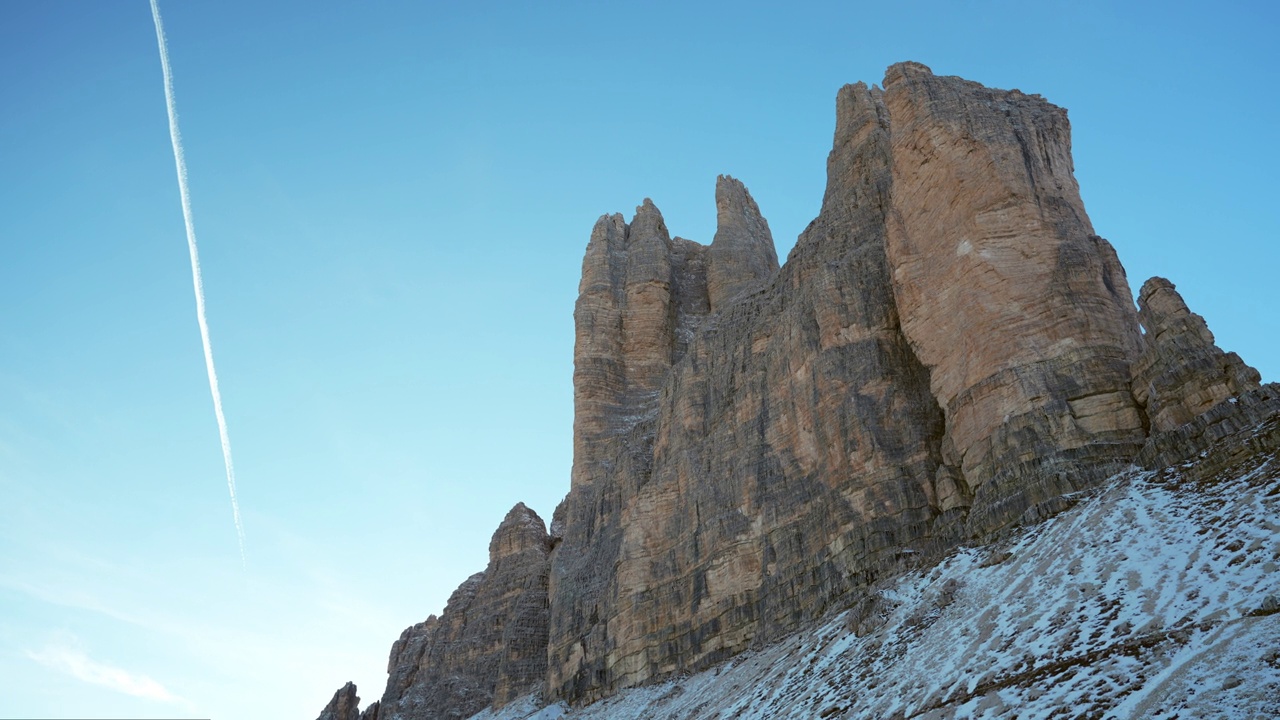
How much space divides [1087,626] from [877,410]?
2048cm

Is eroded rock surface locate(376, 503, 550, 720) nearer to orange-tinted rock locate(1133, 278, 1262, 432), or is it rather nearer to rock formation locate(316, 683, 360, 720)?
rock formation locate(316, 683, 360, 720)

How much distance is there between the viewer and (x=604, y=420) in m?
71.7

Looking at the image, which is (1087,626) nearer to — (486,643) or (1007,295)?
(1007,295)

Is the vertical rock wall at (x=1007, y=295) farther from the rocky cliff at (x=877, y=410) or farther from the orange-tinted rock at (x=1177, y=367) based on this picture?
the orange-tinted rock at (x=1177, y=367)

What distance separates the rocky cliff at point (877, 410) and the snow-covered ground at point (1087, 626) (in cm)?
257

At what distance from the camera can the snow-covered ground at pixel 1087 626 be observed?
16812 millimetres

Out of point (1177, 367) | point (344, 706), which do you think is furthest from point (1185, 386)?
point (344, 706)

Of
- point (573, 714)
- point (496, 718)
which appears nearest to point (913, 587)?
point (573, 714)

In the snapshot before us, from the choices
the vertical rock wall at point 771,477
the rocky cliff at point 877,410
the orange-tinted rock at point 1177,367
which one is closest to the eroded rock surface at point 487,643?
the rocky cliff at point 877,410

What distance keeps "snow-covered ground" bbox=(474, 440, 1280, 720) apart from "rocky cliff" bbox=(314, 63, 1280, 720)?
257 cm

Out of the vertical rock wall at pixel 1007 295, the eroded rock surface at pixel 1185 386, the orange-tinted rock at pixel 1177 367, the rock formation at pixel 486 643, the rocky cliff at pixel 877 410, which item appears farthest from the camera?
the rock formation at pixel 486 643

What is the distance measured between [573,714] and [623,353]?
102 feet

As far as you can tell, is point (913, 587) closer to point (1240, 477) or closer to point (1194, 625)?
point (1240, 477)

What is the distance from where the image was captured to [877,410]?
4122cm
